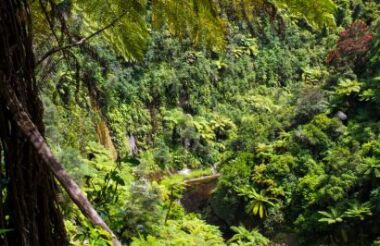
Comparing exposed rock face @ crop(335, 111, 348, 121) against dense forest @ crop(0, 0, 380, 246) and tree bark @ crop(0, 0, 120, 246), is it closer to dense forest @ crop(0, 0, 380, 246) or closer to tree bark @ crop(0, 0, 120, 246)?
dense forest @ crop(0, 0, 380, 246)

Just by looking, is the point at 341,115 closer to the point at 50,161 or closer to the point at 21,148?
the point at 21,148

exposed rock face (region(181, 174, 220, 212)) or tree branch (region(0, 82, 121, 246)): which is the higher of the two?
tree branch (region(0, 82, 121, 246))

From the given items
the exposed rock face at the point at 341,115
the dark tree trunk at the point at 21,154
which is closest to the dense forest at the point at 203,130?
the dark tree trunk at the point at 21,154

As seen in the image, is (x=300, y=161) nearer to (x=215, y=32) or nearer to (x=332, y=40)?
(x=332, y=40)

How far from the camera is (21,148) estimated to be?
38.6 inches

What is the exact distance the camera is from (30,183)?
39.9 inches

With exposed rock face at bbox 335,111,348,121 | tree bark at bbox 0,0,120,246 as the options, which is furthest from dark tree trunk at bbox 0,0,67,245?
exposed rock face at bbox 335,111,348,121

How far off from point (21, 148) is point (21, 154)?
0.01 m

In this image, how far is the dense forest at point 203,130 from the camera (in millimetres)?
1025

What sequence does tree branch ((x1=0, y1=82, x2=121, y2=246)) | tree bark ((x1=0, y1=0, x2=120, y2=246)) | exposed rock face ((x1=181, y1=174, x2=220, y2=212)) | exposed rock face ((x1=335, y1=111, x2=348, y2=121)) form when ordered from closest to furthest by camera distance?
1. tree branch ((x1=0, y1=82, x2=121, y2=246))
2. tree bark ((x1=0, y1=0, x2=120, y2=246))
3. exposed rock face ((x1=335, y1=111, x2=348, y2=121))
4. exposed rock face ((x1=181, y1=174, x2=220, y2=212))

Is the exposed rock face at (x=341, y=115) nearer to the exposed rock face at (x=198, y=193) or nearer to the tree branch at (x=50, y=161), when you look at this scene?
the exposed rock face at (x=198, y=193)

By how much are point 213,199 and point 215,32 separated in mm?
12758

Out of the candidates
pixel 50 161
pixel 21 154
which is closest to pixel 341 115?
pixel 21 154

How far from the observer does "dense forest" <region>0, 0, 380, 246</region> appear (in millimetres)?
1025
